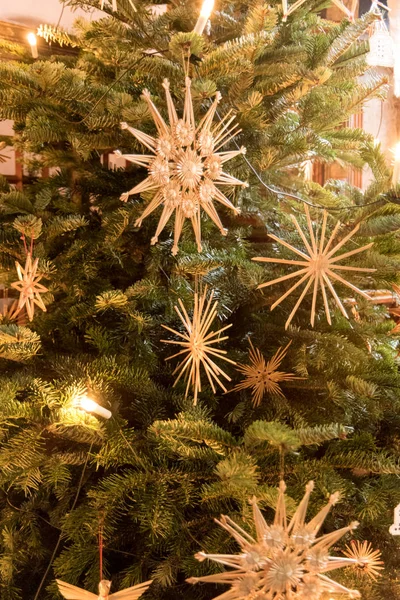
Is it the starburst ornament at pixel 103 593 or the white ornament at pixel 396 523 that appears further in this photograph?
the white ornament at pixel 396 523

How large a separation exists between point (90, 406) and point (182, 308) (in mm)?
175

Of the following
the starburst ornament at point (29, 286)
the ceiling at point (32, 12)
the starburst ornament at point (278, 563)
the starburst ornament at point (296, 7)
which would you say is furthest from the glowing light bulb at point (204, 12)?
the ceiling at point (32, 12)

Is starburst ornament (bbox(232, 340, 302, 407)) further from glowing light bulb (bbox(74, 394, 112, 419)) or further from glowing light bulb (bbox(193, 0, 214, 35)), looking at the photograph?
glowing light bulb (bbox(193, 0, 214, 35))

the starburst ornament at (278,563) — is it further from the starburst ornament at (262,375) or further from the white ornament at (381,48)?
the white ornament at (381,48)

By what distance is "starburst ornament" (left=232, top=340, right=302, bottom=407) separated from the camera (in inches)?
Answer: 30.8

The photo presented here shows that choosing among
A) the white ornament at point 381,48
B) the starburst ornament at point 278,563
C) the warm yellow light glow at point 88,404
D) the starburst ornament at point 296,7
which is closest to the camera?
the starburst ornament at point 278,563

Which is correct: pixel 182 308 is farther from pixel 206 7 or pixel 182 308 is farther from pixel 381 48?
pixel 381 48

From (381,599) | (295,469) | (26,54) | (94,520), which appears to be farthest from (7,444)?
(26,54)

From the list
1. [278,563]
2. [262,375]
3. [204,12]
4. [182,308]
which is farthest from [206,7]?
[278,563]

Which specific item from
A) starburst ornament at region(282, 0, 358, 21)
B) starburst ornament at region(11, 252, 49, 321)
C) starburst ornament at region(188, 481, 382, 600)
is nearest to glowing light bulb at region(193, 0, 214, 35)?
starburst ornament at region(282, 0, 358, 21)

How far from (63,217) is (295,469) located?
0.48 m

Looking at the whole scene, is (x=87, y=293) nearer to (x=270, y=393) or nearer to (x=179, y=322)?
(x=179, y=322)

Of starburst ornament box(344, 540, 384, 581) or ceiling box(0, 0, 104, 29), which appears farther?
ceiling box(0, 0, 104, 29)

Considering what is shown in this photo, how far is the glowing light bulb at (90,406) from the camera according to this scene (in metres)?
0.63
